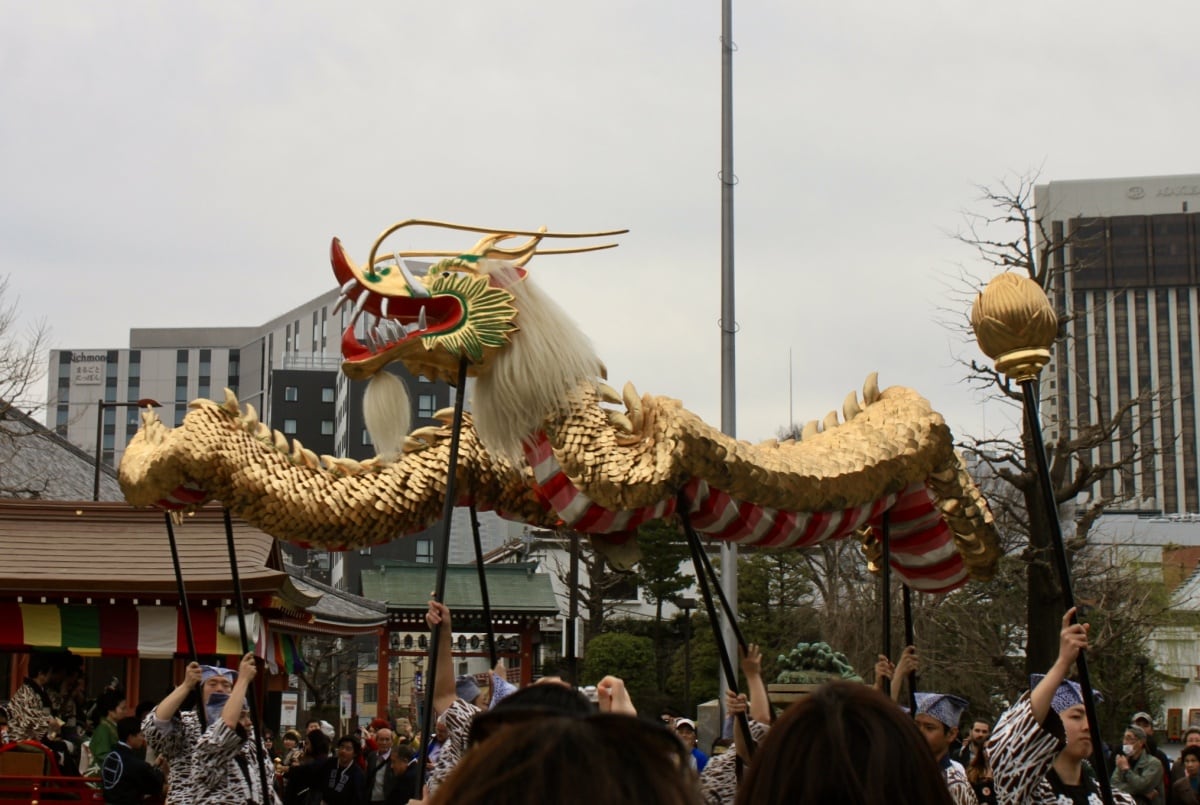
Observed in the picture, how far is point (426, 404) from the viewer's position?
56812mm

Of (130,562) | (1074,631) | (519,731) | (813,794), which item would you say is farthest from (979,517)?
(130,562)

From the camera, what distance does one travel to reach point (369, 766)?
10.4 m

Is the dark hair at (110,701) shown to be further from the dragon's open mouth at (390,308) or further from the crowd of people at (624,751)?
the dragon's open mouth at (390,308)

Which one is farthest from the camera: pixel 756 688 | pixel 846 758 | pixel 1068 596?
pixel 756 688

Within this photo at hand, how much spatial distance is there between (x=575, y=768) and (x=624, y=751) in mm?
63

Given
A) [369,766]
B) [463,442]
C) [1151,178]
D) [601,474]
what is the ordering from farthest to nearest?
[1151,178] → [369,766] → [463,442] → [601,474]

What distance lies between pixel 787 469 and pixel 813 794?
450 cm

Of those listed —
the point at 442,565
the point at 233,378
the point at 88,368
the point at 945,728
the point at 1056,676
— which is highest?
the point at 88,368

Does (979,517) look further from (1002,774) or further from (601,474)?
(1002,774)

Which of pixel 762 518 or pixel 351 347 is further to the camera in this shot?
pixel 351 347

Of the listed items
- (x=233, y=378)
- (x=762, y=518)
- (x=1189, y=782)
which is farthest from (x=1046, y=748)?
(x=233, y=378)

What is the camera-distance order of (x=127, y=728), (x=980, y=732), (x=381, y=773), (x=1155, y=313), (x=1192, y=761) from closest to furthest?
(x=127, y=728) → (x=980, y=732) → (x=381, y=773) → (x=1192, y=761) → (x=1155, y=313)

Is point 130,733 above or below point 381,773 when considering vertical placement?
above

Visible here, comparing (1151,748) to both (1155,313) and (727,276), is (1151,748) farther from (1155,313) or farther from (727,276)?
(1155,313)
